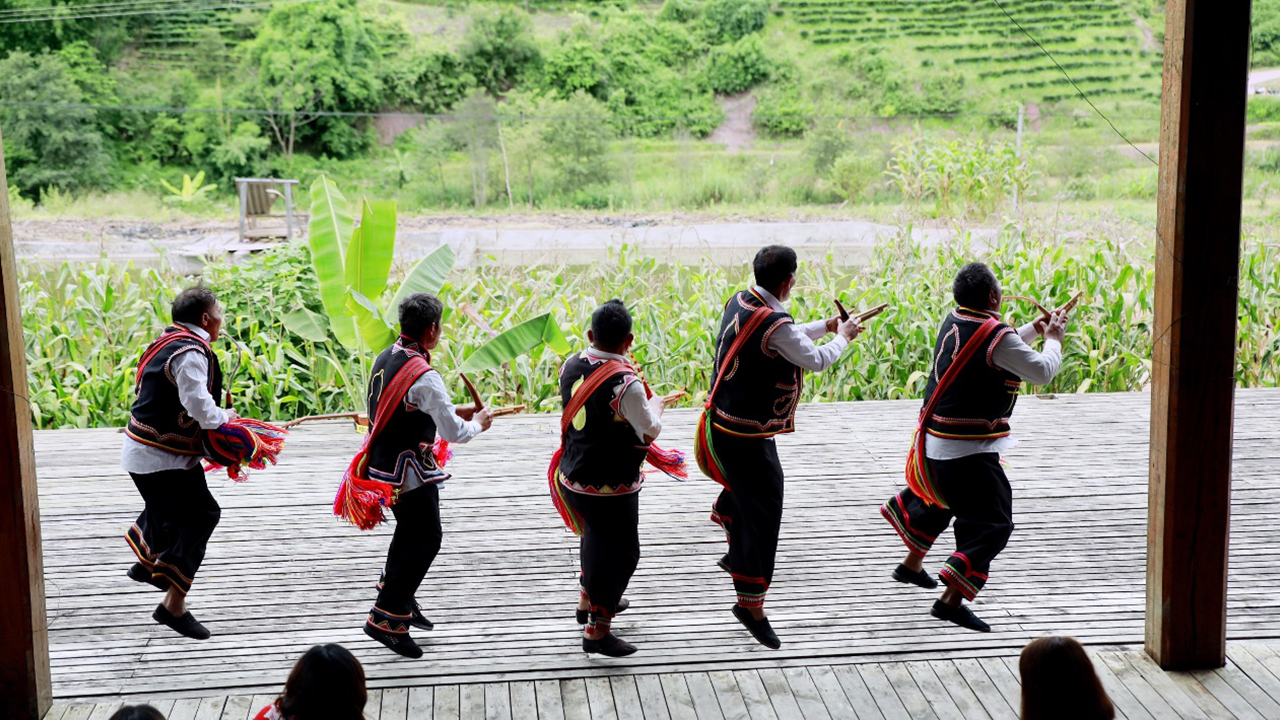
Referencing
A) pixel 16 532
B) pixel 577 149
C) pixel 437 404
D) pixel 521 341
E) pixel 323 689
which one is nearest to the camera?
pixel 323 689

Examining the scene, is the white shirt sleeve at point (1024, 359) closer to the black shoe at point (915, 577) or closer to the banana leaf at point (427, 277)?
the black shoe at point (915, 577)

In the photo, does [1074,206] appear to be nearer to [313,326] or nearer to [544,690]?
[313,326]

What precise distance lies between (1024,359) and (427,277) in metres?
3.61

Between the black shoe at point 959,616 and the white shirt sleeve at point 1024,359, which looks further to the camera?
the black shoe at point 959,616

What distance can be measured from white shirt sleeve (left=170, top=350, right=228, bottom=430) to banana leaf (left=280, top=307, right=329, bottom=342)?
302cm

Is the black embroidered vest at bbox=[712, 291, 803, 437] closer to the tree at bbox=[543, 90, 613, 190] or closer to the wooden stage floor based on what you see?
the wooden stage floor

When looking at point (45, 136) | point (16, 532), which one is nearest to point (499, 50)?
point (45, 136)

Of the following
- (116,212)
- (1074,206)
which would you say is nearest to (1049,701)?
(1074,206)

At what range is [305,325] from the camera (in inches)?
263

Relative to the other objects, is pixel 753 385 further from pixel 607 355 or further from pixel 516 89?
pixel 516 89

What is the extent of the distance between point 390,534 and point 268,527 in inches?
21.4

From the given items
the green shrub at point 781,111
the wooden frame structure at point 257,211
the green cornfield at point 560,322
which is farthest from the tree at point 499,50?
the green cornfield at point 560,322

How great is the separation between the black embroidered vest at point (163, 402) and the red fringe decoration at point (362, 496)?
554 millimetres

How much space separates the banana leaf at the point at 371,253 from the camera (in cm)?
618
